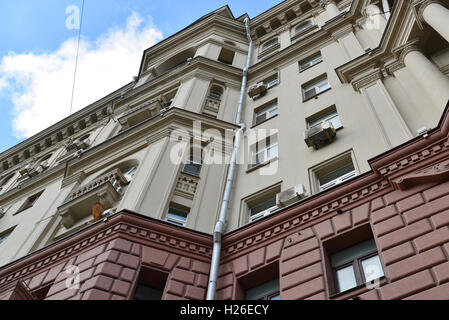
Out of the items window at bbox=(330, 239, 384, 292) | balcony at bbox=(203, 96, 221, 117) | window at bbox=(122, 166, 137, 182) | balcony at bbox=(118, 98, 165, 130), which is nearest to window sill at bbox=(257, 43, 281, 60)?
balcony at bbox=(203, 96, 221, 117)

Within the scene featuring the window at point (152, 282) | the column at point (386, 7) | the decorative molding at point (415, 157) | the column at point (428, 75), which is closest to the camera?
the decorative molding at point (415, 157)

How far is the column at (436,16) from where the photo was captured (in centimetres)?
1283

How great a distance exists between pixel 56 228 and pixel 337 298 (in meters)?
10.4

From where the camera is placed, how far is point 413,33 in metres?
15.0

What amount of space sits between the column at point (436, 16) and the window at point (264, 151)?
5.86m

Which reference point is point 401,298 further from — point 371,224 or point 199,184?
point 199,184

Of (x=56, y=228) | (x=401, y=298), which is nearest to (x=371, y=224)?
(x=401, y=298)

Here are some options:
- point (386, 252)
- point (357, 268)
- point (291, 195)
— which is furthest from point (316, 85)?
point (386, 252)

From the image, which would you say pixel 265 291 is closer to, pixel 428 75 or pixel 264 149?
pixel 264 149

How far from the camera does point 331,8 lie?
25812 millimetres

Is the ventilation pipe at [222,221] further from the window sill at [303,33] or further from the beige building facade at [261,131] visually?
the window sill at [303,33]

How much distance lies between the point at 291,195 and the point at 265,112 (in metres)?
7.42

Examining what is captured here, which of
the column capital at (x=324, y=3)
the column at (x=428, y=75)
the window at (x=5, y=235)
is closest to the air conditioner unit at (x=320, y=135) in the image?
the column at (x=428, y=75)

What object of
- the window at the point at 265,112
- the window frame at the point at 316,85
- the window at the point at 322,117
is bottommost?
the window at the point at 322,117
